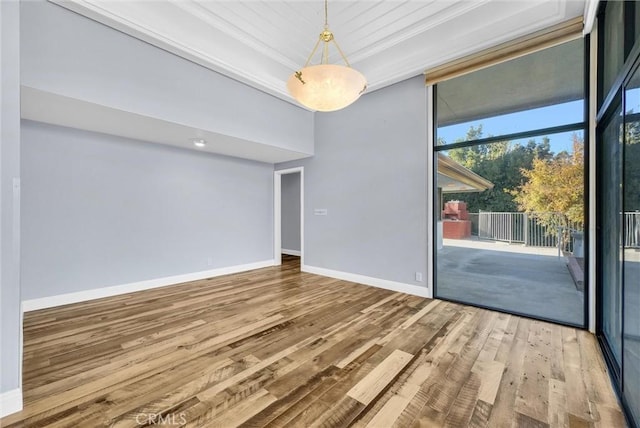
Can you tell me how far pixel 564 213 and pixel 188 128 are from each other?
4.70 m

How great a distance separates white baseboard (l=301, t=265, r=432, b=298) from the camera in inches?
153

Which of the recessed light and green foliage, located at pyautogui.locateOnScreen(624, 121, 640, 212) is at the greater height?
the recessed light

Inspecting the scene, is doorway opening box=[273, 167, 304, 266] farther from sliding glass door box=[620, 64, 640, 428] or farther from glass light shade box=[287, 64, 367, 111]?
sliding glass door box=[620, 64, 640, 428]

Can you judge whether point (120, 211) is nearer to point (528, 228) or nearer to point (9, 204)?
point (9, 204)

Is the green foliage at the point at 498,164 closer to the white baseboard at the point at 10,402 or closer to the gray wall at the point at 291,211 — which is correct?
the white baseboard at the point at 10,402

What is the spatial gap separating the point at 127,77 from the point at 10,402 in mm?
3015

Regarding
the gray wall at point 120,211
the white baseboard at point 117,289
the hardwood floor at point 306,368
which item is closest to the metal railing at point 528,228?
the hardwood floor at point 306,368

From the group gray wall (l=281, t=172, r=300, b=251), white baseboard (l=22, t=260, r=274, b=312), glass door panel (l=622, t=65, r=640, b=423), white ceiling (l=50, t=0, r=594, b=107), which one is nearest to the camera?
glass door panel (l=622, t=65, r=640, b=423)

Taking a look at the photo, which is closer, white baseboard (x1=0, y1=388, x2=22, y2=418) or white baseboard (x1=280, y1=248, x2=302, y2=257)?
white baseboard (x1=0, y1=388, x2=22, y2=418)

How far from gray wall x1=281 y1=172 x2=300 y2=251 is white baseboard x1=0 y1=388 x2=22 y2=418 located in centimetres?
624

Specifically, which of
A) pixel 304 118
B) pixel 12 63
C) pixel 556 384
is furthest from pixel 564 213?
pixel 12 63

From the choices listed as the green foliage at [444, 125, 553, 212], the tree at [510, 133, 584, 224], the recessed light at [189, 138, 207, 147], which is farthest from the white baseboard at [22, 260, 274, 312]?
the tree at [510, 133, 584, 224]

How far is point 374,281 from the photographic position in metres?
4.39

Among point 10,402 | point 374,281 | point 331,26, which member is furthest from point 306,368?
point 331,26
